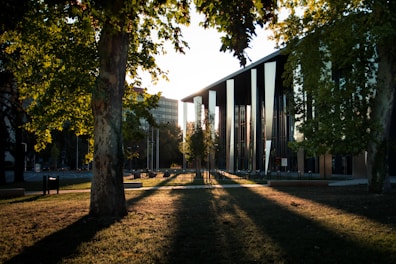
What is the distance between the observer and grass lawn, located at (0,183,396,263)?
19.0ft

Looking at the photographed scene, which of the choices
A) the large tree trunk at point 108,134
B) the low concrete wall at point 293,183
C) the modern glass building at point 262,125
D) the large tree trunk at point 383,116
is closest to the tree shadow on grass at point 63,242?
the large tree trunk at point 108,134

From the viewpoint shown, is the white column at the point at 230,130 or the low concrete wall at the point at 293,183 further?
the white column at the point at 230,130

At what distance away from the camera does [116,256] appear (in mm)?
5887

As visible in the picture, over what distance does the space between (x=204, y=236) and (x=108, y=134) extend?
3.71 m

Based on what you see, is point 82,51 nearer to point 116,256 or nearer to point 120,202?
point 120,202

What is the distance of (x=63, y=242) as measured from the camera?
6.89 metres

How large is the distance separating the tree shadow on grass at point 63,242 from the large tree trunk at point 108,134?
521mm

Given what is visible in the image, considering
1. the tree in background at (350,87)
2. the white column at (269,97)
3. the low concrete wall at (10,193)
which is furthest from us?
the white column at (269,97)

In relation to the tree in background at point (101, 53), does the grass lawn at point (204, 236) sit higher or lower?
lower

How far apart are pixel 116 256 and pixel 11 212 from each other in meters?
6.79

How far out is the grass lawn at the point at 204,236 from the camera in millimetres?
5777

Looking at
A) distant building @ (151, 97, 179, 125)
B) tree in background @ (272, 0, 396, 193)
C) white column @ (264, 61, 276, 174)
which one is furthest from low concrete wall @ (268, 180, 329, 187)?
distant building @ (151, 97, 179, 125)

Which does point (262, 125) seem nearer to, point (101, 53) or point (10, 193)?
point (10, 193)

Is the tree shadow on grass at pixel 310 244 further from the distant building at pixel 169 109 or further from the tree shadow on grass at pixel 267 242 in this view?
the distant building at pixel 169 109
